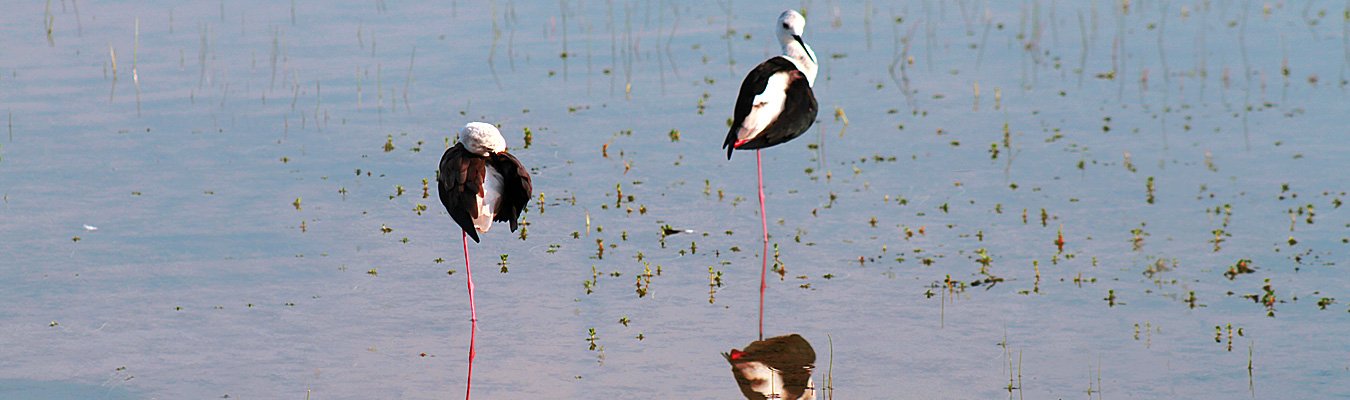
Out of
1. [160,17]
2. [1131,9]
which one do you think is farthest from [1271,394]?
[160,17]

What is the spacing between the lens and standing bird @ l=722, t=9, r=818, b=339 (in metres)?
11.0

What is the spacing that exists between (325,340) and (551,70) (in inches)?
314

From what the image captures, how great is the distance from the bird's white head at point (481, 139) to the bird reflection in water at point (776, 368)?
5.15 ft

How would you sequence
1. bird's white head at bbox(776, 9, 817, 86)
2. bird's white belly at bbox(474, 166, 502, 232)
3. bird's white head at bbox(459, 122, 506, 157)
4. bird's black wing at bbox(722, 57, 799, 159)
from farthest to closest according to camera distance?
bird's white head at bbox(776, 9, 817, 86) < bird's black wing at bbox(722, 57, 799, 159) < bird's white belly at bbox(474, 166, 502, 232) < bird's white head at bbox(459, 122, 506, 157)

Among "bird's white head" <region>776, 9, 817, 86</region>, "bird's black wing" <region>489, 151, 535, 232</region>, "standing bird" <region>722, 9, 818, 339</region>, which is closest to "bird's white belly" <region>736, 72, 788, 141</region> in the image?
"standing bird" <region>722, 9, 818, 339</region>

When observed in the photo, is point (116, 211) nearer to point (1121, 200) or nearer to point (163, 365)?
point (163, 365)

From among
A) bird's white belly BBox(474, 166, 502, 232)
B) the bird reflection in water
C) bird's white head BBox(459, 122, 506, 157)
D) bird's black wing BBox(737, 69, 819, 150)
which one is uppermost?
bird's black wing BBox(737, 69, 819, 150)

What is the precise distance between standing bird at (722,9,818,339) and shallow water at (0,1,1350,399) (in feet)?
1.71

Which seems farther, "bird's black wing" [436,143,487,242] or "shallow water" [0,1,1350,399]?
"bird's black wing" [436,143,487,242]

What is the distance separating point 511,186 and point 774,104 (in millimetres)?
2378

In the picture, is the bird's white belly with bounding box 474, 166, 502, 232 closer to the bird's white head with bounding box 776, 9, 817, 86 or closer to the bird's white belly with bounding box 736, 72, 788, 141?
the bird's white belly with bounding box 736, 72, 788, 141

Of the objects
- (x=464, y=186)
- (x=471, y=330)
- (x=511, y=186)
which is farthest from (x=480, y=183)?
(x=471, y=330)

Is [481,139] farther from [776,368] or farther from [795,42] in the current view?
[795,42]

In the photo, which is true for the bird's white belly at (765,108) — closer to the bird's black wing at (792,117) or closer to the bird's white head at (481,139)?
the bird's black wing at (792,117)
